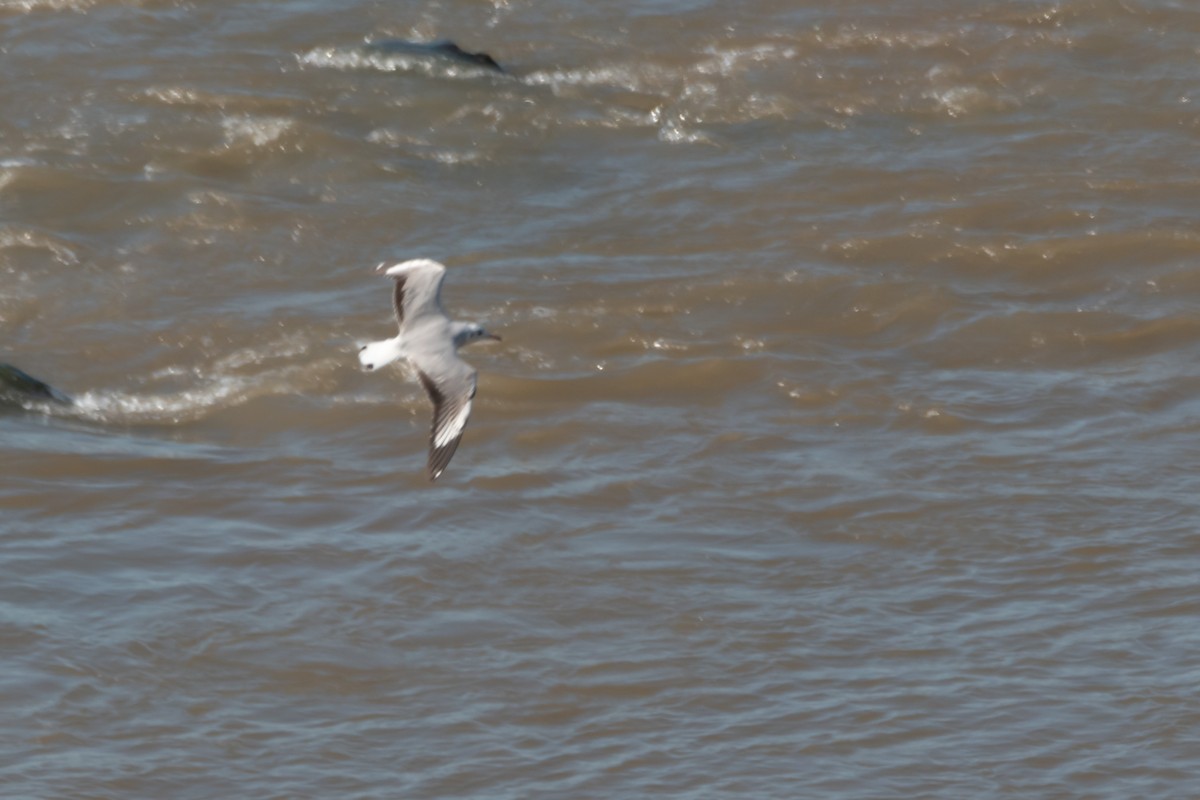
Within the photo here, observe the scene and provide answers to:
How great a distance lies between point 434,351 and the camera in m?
7.57

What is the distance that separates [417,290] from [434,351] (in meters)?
0.36

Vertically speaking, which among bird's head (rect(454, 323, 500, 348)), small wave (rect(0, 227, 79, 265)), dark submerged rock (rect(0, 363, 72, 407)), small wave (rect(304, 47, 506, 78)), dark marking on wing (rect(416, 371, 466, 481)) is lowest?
dark marking on wing (rect(416, 371, 466, 481))

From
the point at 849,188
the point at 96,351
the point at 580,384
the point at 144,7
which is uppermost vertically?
the point at 144,7

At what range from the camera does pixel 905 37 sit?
1341 centimetres

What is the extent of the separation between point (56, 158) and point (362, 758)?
240 inches

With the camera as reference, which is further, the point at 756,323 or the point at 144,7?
the point at 144,7

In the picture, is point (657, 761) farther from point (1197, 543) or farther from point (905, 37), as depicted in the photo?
point (905, 37)

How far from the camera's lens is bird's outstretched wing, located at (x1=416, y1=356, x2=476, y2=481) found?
279 inches

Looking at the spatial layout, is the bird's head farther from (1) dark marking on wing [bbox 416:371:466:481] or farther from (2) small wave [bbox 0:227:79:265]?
(2) small wave [bbox 0:227:79:265]

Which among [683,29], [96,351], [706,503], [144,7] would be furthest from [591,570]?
[144,7]

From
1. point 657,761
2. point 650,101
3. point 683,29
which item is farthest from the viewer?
point 683,29

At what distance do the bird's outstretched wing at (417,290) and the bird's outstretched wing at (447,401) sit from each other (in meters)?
0.34

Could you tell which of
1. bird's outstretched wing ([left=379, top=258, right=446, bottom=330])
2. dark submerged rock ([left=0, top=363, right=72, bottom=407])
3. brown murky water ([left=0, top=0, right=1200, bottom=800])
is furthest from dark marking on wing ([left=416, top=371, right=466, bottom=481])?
dark submerged rock ([left=0, top=363, right=72, bottom=407])

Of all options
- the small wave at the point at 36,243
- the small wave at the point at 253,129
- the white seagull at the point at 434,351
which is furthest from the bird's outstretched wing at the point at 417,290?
the small wave at the point at 253,129
